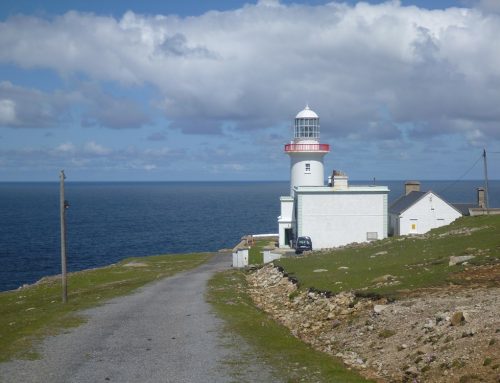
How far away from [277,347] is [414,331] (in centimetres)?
385

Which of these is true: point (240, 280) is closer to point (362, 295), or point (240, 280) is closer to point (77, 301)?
point (77, 301)

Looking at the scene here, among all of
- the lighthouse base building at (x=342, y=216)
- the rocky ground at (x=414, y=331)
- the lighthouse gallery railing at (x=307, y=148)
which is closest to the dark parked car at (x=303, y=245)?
the lighthouse base building at (x=342, y=216)

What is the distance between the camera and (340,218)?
51906 millimetres

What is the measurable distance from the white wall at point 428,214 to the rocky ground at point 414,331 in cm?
2973

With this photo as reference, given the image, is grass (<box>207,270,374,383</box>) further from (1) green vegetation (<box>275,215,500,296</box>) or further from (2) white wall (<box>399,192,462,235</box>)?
(2) white wall (<box>399,192,462,235</box>)

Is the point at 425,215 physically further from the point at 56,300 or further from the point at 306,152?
the point at 56,300

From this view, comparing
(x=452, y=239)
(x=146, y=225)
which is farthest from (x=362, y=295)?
(x=146, y=225)

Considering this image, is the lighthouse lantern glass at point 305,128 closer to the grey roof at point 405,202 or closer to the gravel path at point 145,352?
the grey roof at point 405,202

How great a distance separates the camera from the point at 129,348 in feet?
58.5

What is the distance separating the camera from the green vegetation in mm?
22891

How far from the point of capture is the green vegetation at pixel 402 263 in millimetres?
22891

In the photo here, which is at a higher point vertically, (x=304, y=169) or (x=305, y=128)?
(x=305, y=128)

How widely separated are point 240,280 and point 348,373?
2255 cm

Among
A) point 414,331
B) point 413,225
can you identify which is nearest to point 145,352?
point 414,331
